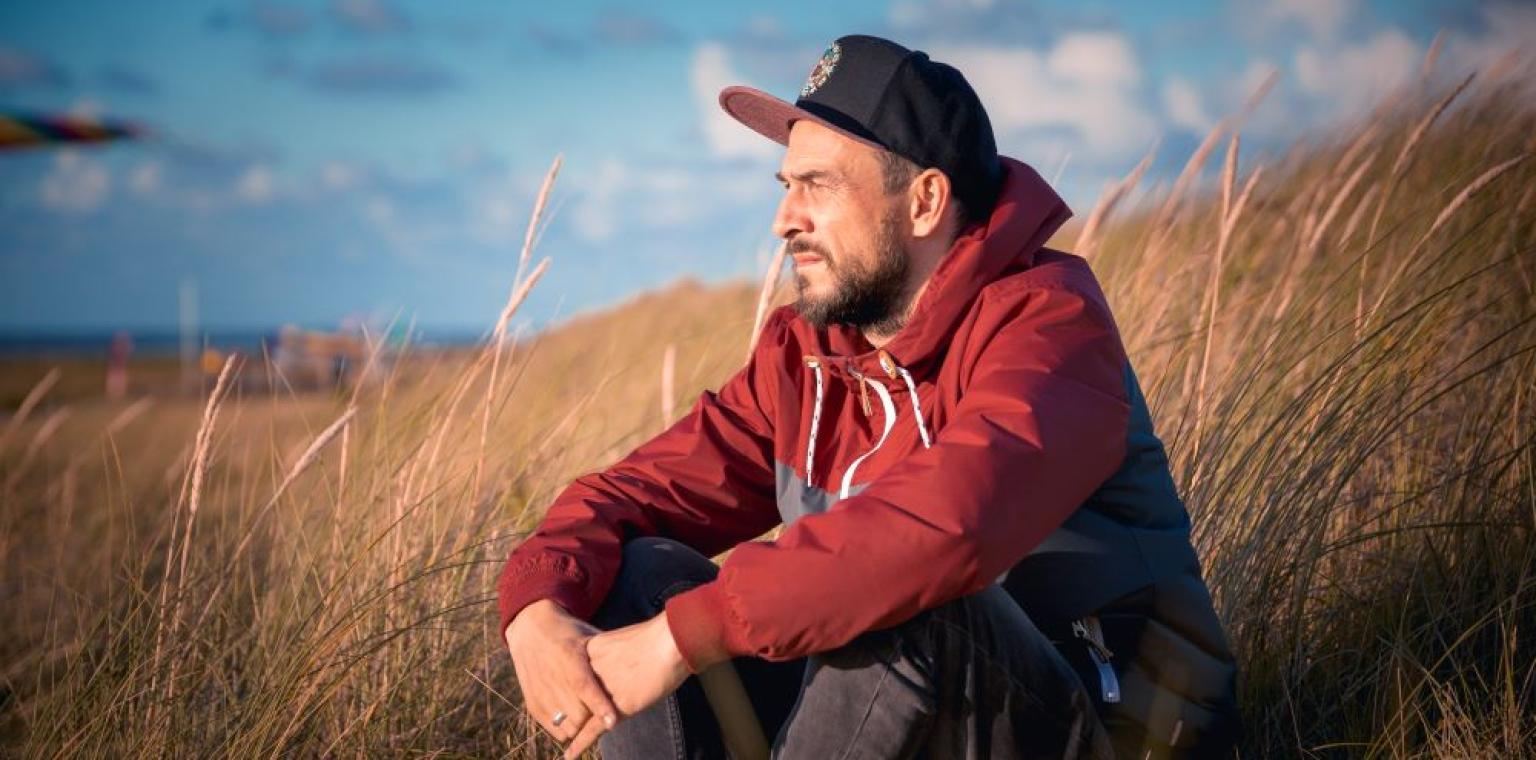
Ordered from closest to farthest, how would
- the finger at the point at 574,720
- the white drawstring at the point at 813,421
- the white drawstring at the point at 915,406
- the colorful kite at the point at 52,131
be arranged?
the finger at the point at 574,720 < the white drawstring at the point at 915,406 < the white drawstring at the point at 813,421 < the colorful kite at the point at 52,131

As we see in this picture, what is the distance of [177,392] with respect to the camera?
3080 centimetres

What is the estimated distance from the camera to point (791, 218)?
82.3 inches

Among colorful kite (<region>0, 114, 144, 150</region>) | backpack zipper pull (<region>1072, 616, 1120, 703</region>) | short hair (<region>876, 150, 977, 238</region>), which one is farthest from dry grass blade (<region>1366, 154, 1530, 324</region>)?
colorful kite (<region>0, 114, 144, 150</region>)

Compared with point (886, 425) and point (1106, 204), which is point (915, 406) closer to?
point (886, 425)

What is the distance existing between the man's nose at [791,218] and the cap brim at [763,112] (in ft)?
0.46

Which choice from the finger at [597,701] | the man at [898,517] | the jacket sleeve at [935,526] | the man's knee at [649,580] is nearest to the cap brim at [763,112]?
the man at [898,517]

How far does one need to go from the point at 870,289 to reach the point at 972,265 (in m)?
0.27

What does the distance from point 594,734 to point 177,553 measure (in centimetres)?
116

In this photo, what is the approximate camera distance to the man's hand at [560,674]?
1.71 metres

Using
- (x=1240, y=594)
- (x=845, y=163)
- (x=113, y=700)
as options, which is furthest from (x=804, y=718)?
(x=113, y=700)

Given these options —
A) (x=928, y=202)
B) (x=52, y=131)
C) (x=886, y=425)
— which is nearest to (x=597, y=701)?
(x=886, y=425)

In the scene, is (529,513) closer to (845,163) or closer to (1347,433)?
(845,163)

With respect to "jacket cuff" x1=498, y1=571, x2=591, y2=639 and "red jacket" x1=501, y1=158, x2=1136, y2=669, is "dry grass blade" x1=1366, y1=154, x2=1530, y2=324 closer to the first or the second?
"red jacket" x1=501, y1=158, x2=1136, y2=669

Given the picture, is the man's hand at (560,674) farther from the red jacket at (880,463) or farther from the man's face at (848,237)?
the man's face at (848,237)
